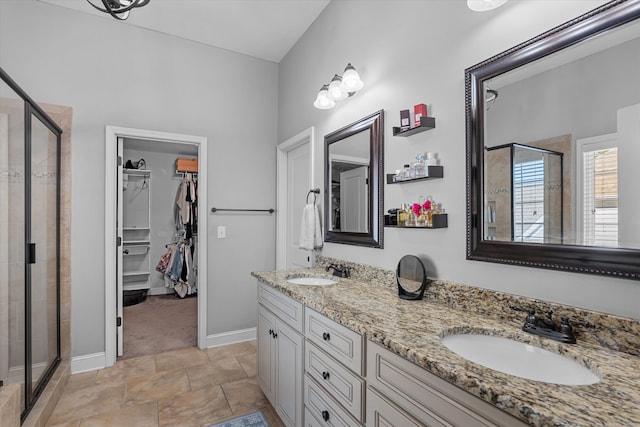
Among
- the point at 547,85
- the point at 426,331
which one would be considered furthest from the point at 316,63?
the point at 426,331

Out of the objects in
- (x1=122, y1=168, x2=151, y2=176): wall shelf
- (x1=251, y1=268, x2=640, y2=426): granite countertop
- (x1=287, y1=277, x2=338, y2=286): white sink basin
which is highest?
(x1=122, y1=168, x2=151, y2=176): wall shelf

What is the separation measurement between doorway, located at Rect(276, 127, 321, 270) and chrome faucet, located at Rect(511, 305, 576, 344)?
1904mm

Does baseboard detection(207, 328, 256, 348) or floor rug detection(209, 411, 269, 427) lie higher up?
baseboard detection(207, 328, 256, 348)

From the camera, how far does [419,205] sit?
5.70 feet

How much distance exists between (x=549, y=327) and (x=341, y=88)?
5.99ft

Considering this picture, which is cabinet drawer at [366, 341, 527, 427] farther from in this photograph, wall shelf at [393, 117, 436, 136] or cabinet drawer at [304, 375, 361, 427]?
wall shelf at [393, 117, 436, 136]

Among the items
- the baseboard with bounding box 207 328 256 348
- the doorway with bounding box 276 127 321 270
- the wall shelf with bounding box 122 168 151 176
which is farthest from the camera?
the wall shelf with bounding box 122 168 151 176

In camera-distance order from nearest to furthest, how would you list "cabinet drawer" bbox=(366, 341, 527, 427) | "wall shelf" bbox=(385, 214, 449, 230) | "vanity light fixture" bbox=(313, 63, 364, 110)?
"cabinet drawer" bbox=(366, 341, 527, 427) < "wall shelf" bbox=(385, 214, 449, 230) < "vanity light fixture" bbox=(313, 63, 364, 110)

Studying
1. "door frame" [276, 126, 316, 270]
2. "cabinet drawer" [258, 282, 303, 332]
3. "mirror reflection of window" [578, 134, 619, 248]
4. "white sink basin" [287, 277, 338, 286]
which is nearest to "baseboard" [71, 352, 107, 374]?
"cabinet drawer" [258, 282, 303, 332]

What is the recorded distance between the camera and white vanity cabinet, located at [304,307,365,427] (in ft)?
4.29

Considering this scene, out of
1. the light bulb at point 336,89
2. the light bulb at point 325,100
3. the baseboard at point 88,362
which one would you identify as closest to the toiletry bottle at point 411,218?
the light bulb at point 336,89

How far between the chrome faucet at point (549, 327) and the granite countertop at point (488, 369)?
0.11ft

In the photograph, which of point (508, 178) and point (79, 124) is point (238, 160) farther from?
point (508, 178)

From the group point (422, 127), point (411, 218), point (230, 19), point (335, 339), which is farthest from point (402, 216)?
point (230, 19)
